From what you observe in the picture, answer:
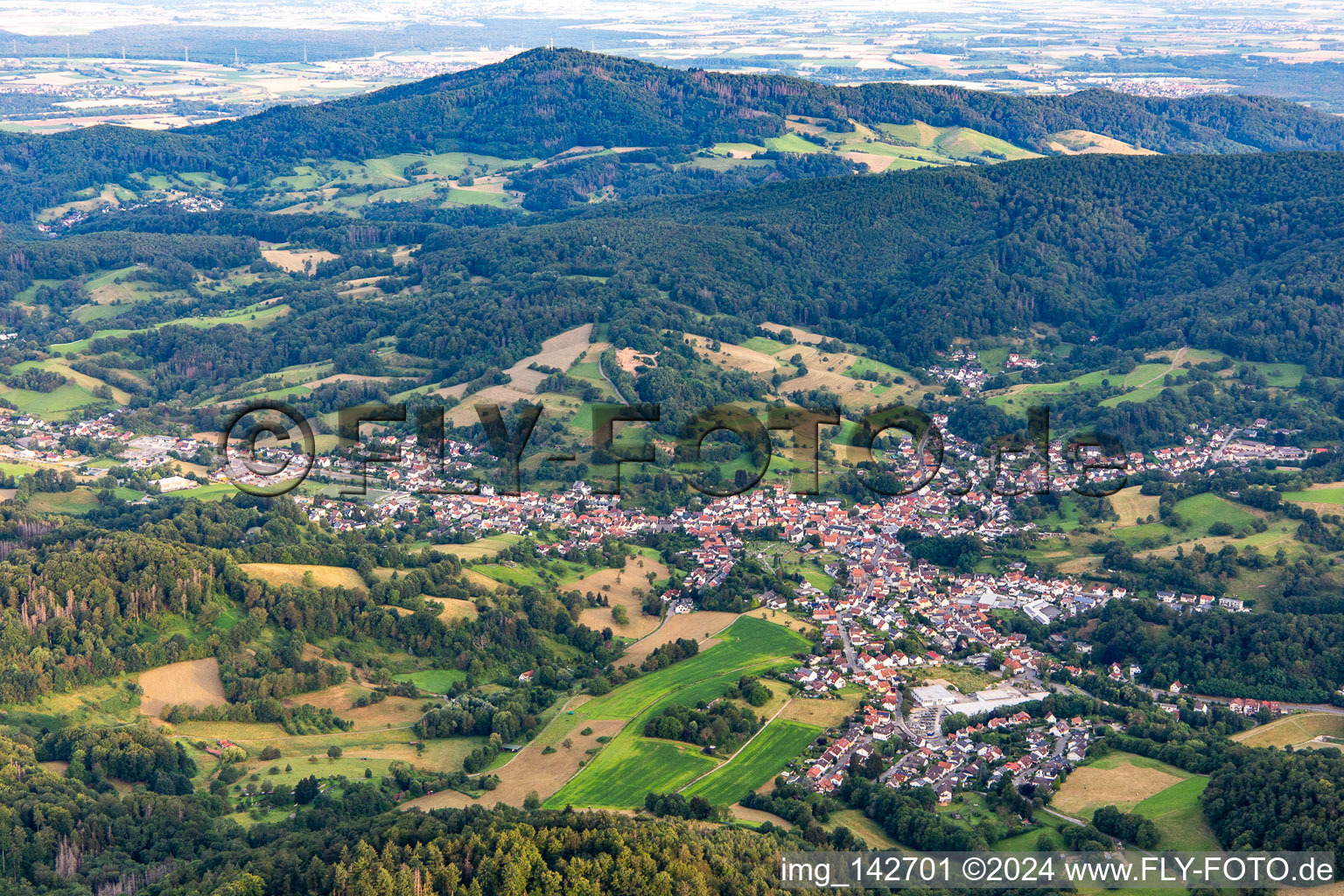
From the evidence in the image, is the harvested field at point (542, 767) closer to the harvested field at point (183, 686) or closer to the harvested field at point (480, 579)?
the harvested field at point (480, 579)

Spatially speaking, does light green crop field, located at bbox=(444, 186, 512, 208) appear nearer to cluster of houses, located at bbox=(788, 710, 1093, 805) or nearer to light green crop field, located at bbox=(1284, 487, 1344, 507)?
light green crop field, located at bbox=(1284, 487, 1344, 507)

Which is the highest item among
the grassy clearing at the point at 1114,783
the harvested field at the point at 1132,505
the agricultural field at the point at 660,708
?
the harvested field at the point at 1132,505

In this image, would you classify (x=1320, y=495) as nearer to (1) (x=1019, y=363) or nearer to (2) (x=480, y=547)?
A: (1) (x=1019, y=363)

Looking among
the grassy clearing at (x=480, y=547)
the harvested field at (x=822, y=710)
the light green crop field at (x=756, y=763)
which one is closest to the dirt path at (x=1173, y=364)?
the grassy clearing at (x=480, y=547)

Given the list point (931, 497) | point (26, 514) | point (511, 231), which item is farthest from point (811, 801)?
point (511, 231)

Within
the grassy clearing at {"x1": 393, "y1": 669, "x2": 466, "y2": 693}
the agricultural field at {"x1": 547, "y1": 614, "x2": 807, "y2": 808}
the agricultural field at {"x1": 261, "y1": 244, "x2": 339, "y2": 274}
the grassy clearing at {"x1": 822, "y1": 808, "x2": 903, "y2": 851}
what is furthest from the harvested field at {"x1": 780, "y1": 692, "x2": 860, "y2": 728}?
the agricultural field at {"x1": 261, "y1": 244, "x2": 339, "y2": 274}

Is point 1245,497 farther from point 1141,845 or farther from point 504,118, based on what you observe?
point 504,118

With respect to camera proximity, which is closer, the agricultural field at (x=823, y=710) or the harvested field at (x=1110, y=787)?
the harvested field at (x=1110, y=787)
